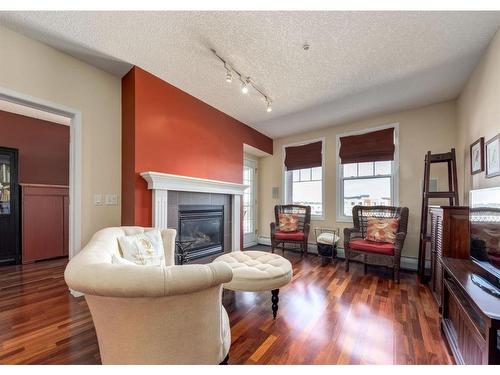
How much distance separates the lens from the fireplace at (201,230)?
3.05 metres

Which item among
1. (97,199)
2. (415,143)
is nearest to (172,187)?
(97,199)

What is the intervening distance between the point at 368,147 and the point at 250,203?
8.61ft

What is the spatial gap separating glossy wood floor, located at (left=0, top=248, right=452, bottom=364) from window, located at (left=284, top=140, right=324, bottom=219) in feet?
6.01

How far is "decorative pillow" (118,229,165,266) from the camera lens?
168 cm

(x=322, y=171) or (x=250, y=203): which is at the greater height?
(x=322, y=171)

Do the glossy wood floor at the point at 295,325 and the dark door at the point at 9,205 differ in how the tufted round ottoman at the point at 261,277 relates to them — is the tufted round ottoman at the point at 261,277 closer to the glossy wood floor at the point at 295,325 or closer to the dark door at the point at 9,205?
the glossy wood floor at the point at 295,325

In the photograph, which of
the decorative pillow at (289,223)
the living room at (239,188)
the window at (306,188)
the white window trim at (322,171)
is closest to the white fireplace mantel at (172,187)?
the living room at (239,188)

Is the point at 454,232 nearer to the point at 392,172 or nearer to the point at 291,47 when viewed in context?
Answer: the point at 392,172

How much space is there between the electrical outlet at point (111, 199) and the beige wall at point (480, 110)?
3.82 metres

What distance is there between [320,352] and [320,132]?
3779 millimetres

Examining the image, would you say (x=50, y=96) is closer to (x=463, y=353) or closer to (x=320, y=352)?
(x=320, y=352)

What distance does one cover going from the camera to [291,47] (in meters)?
2.11

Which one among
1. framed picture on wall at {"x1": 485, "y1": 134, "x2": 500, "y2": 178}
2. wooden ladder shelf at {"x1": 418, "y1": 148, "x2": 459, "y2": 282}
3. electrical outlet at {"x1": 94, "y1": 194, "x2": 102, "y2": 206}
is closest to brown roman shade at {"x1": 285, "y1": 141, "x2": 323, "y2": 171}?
wooden ladder shelf at {"x1": 418, "y1": 148, "x2": 459, "y2": 282}
